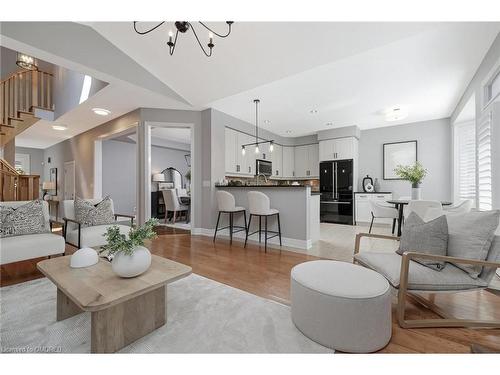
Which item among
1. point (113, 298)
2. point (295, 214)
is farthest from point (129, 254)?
point (295, 214)

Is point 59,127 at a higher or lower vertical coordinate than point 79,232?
higher

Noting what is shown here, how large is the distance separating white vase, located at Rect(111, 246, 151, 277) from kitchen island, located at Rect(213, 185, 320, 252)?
2598mm

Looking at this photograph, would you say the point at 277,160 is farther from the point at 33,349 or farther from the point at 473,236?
the point at 33,349

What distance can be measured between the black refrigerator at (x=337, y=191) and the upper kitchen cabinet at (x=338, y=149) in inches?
5.9

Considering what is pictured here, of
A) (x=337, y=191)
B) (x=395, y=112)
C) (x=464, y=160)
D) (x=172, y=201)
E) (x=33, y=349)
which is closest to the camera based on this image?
(x=33, y=349)

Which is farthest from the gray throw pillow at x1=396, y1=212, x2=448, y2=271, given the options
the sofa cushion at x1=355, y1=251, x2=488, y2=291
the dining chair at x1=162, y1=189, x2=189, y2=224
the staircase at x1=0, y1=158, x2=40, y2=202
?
the staircase at x1=0, y1=158, x2=40, y2=202

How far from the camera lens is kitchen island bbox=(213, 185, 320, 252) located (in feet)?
11.8

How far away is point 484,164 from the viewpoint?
8.93ft

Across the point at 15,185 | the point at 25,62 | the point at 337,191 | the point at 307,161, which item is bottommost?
the point at 337,191

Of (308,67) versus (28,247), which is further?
(308,67)

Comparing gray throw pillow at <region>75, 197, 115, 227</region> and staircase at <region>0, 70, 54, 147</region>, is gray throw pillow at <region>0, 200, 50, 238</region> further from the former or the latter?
staircase at <region>0, 70, 54, 147</region>

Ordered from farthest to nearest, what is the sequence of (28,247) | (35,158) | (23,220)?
(35,158) → (23,220) → (28,247)

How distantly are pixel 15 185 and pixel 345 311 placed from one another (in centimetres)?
553

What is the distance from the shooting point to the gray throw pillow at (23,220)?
2473 mm
